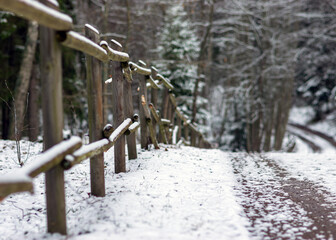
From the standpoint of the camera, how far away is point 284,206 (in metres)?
4.17

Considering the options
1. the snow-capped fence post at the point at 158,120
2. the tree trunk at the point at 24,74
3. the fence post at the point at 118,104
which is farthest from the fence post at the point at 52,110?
the tree trunk at the point at 24,74

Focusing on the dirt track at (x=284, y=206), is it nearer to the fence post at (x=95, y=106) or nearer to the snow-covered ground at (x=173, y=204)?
the snow-covered ground at (x=173, y=204)

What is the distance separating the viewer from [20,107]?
10.5m

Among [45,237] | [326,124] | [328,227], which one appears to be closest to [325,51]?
[326,124]

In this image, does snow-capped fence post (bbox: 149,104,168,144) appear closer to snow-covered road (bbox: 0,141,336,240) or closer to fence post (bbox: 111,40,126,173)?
snow-covered road (bbox: 0,141,336,240)

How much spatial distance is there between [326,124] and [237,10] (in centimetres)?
1589

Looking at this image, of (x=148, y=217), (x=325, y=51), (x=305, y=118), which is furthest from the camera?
(x=305, y=118)

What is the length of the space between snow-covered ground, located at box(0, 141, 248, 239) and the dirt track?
22 cm

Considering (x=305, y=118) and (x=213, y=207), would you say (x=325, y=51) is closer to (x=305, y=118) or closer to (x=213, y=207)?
(x=305, y=118)

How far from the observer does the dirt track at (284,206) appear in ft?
11.0

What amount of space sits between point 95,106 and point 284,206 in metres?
2.93

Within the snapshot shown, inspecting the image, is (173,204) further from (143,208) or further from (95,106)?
(95,106)

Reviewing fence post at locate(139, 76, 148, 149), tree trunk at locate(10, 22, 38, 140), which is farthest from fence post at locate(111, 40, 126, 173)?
tree trunk at locate(10, 22, 38, 140)

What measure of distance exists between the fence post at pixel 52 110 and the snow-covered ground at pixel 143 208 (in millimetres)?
319
